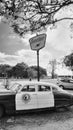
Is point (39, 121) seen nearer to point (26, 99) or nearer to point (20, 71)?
point (26, 99)

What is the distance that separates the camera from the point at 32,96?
5434 millimetres

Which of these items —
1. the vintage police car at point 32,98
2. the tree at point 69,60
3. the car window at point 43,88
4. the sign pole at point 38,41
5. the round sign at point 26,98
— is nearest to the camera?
the vintage police car at point 32,98

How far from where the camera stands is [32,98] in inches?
214

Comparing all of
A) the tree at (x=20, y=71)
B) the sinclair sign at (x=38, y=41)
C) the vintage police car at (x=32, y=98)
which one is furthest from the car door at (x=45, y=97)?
the tree at (x=20, y=71)

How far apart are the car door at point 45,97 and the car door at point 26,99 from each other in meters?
0.22

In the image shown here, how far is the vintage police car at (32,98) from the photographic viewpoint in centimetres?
514

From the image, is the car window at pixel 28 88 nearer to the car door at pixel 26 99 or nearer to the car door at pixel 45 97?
the car door at pixel 26 99

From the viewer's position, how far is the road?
14.4 ft

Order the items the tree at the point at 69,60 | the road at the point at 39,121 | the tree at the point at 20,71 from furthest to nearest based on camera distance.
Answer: the tree at the point at 20,71 → the tree at the point at 69,60 → the road at the point at 39,121

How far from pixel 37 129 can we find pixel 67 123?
4.02 feet

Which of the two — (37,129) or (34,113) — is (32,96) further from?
(37,129)

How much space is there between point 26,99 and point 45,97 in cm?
85

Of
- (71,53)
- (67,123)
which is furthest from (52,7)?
(71,53)

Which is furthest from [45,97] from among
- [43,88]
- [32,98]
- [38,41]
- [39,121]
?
[38,41]
